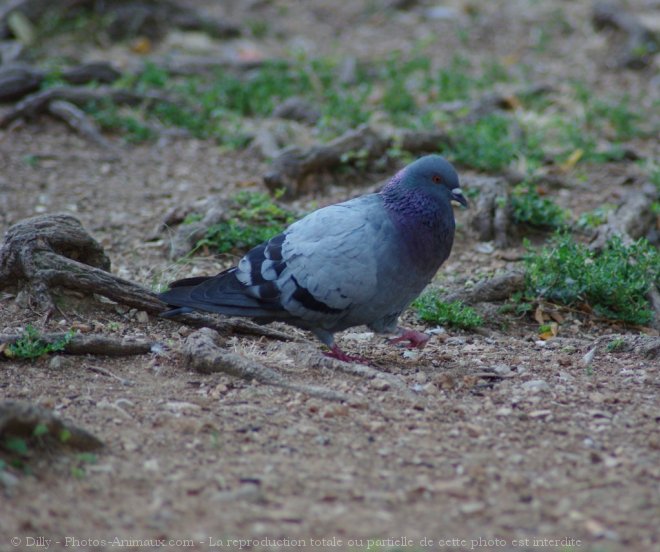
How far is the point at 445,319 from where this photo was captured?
18.6 ft

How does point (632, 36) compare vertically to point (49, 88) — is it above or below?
above

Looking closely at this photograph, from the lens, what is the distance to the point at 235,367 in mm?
4504

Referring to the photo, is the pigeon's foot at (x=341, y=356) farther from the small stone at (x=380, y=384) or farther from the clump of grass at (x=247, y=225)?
the clump of grass at (x=247, y=225)

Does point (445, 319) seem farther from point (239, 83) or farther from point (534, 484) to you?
point (239, 83)

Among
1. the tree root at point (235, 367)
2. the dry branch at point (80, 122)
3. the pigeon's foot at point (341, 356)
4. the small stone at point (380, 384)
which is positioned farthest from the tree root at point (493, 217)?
the dry branch at point (80, 122)

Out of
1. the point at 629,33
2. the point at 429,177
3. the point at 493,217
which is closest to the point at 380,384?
the point at 429,177

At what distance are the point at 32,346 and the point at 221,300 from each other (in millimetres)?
1010

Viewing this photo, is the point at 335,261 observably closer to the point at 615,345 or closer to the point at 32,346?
the point at 32,346

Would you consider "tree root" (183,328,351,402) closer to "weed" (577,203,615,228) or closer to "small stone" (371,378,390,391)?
"small stone" (371,378,390,391)

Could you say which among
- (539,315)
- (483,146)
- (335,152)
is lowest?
(539,315)

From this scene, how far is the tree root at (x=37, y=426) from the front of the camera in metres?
3.27

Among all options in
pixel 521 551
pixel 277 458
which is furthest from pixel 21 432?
pixel 521 551

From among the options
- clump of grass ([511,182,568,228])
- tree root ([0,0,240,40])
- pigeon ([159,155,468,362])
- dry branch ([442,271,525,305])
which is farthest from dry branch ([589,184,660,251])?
tree root ([0,0,240,40])

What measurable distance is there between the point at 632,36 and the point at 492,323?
25.4 ft
